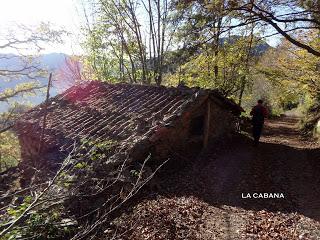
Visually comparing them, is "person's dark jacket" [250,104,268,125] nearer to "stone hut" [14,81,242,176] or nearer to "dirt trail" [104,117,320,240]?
"stone hut" [14,81,242,176]

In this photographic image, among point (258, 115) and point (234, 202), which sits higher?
point (258, 115)

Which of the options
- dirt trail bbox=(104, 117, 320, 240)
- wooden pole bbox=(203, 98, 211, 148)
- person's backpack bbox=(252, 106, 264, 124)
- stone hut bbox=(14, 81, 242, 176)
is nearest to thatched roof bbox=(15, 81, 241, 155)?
stone hut bbox=(14, 81, 242, 176)

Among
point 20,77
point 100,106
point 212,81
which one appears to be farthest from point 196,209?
point 20,77

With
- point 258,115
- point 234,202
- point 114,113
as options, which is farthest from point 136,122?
point 258,115

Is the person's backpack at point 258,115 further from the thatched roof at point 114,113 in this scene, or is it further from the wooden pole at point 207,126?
the wooden pole at point 207,126

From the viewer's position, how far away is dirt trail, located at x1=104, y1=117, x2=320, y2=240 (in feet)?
21.4

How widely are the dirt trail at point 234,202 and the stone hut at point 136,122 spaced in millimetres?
1055

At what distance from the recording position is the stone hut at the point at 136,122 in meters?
10.1

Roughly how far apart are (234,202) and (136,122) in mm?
4163

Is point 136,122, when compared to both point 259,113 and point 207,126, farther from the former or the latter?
point 259,113

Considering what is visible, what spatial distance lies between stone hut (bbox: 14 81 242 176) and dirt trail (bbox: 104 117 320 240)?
3.46 feet

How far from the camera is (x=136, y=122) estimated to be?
35.0ft

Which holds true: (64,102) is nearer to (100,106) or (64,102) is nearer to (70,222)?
(100,106)

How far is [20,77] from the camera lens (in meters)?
18.6
